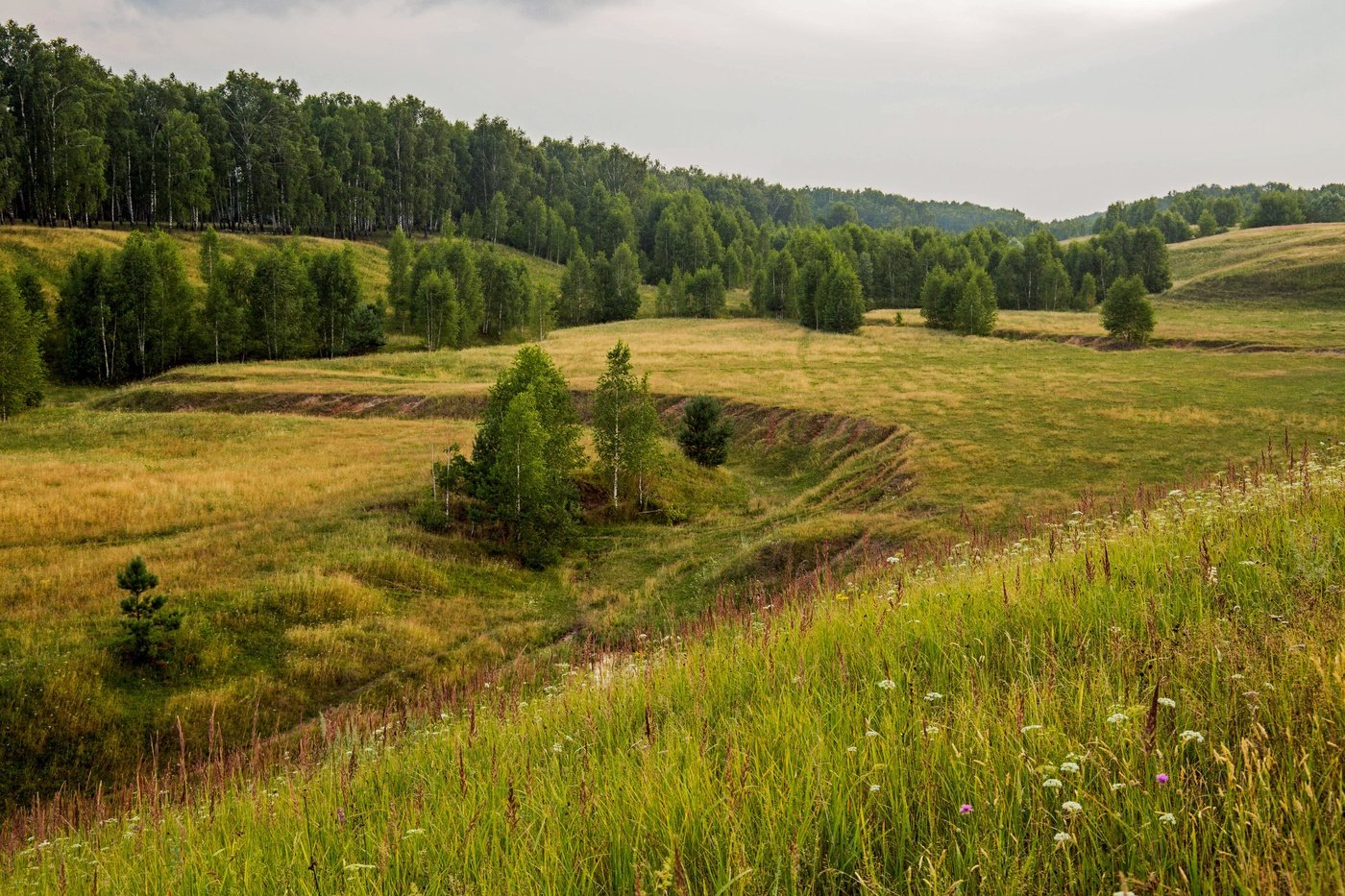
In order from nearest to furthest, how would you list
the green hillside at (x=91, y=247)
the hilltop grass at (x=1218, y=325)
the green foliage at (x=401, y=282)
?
the hilltop grass at (x=1218, y=325), the green hillside at (x=91, y=247), the green foliage at (x=401, y=282)

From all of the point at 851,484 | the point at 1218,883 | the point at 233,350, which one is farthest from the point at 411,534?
the point at 233,350

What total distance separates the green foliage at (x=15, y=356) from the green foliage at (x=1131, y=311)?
10907cm

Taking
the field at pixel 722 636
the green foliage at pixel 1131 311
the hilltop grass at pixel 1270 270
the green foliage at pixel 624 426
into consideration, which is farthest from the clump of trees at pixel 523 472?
the hilltop grass at pixel 1270 270

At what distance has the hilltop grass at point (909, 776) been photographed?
8.49 ft

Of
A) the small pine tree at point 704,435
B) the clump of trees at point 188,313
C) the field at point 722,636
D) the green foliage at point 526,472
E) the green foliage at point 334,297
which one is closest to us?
the field at point 722,636

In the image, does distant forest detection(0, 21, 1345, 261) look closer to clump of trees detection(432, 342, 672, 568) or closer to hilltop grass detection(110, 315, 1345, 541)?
hilltop grass detection(110, 315, 1345, 541)

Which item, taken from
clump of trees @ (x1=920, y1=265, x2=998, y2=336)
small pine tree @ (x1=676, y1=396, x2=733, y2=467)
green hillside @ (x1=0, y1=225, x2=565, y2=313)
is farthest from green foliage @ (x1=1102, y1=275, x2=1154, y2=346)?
green hillside @ (x1=0, y1=225, x2=565, y2=313)

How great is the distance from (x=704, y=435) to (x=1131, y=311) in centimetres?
6705

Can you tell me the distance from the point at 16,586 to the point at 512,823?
2676cm

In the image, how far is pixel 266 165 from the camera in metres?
128

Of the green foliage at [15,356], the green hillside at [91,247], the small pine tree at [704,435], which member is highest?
the green hillside at [91,247]

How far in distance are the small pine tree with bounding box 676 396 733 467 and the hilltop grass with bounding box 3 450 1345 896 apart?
1613 inches

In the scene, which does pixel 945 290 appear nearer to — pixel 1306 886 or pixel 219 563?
pixel 219 563

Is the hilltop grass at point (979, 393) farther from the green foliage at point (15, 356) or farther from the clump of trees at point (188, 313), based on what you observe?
the clump of trees at point (188, 313)
